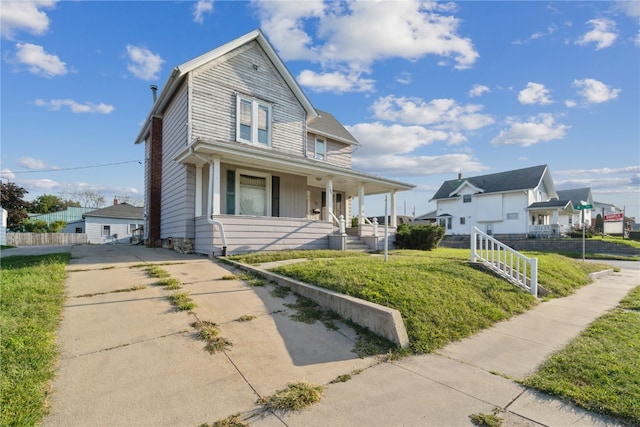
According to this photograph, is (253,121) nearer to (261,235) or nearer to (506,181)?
(261,235)

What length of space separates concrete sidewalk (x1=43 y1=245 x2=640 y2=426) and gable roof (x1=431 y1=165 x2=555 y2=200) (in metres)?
31.8

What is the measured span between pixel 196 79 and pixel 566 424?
41.9 feet

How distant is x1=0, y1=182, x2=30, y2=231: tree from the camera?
28.6 m

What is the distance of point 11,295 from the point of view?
178 inches

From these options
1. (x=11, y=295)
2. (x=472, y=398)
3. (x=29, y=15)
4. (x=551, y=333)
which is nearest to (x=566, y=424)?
(x=472, y=398)

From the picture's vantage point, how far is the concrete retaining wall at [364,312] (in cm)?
393

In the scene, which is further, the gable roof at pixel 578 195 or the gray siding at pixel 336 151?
the gable roof at pixel 578 195

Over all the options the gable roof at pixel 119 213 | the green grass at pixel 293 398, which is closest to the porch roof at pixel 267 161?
the green grass at pixel 293 398

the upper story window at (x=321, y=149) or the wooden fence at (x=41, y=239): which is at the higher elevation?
the upper story window at (x=321, y=149)

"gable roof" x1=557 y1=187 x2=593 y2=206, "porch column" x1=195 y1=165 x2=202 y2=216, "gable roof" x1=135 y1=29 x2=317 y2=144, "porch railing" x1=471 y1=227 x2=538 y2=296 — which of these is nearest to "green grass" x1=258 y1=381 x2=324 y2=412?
"porch railing" x1=471 y1=227 x2=538 y2=296

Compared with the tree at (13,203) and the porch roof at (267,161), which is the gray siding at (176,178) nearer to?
the porch roof at (267,161)

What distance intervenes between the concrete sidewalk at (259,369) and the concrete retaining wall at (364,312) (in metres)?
0.28

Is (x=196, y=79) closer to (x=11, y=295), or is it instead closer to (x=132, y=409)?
(x=11, y=295)

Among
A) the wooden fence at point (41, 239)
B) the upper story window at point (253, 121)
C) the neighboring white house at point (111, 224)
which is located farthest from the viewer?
the neighboring white house at point (111, 224)
